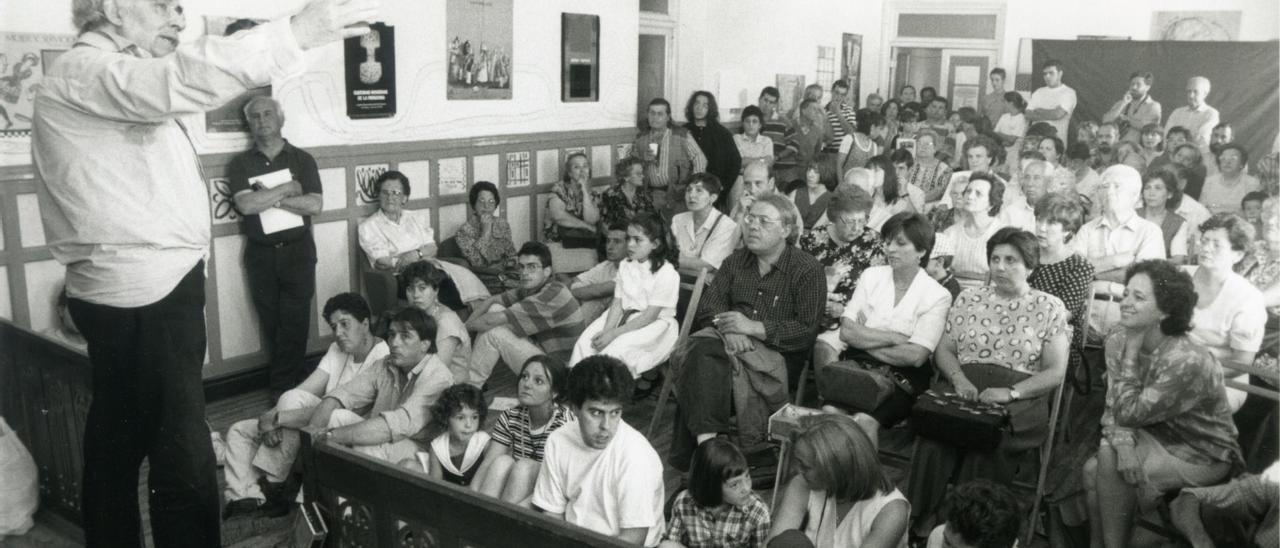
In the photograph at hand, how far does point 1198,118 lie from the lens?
8.12 metres

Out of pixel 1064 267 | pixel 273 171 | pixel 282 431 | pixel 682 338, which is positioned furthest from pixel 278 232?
pixel 1064 267

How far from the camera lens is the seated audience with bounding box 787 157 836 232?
6.01 metres

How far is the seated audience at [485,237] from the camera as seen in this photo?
5867mm

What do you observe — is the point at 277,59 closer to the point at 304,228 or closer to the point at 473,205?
the point at 304,228

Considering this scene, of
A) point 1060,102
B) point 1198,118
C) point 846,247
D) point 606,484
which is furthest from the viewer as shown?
point 1060,102

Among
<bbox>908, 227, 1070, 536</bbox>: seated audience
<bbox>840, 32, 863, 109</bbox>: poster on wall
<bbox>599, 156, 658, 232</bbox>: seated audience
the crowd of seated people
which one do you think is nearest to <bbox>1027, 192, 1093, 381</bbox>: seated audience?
the crowd of seated people

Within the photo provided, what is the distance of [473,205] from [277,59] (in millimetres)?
4372

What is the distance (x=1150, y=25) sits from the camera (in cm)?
1000

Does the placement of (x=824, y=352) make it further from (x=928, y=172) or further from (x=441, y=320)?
(x=928, y=172)

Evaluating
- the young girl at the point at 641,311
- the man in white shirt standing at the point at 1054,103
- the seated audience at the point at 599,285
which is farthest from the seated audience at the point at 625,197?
the man in white shirt standing at the point at 1054,103

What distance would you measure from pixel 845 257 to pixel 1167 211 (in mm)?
1907

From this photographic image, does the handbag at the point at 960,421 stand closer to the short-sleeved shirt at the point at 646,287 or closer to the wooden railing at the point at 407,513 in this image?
the short-sleeved shirt at the point at 646,287

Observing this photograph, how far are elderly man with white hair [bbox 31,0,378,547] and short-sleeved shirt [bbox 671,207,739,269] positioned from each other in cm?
330

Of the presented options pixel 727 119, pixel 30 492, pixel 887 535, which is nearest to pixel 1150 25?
pixel 727 119
